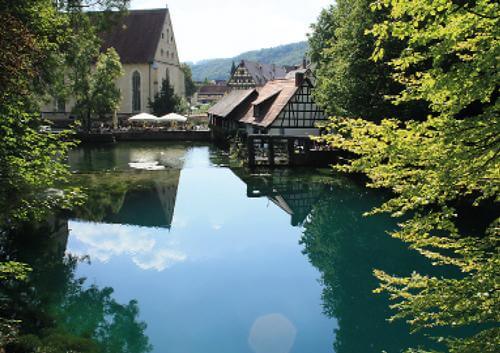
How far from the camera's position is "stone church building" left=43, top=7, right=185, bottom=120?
57.3m

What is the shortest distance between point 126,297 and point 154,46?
5053cm

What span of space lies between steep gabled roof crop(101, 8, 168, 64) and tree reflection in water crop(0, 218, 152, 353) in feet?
153

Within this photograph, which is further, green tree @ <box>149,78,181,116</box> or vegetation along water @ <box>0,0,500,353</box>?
green tree @ <box>149,78,181,116</box>

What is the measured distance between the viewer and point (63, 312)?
10.6 m

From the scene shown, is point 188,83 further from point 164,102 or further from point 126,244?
point 126,244

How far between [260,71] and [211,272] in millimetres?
95481

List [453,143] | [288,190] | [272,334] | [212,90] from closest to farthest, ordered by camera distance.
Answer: [453,143]
[272,334]
[288,190]
[212,90]

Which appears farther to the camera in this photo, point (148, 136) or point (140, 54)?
point (140, 54)

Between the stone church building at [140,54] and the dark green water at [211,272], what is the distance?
3467 centimetres

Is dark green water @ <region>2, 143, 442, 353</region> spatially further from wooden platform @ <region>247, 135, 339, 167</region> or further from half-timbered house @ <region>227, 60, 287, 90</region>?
half-timbered house @ <region>227, 60, 287, 90</region>

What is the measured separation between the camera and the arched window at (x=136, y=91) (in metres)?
57.8

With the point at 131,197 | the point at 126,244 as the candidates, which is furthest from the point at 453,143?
the point at 131,197

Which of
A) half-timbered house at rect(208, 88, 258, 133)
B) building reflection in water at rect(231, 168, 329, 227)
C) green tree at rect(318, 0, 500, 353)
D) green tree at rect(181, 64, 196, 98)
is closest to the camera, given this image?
green tree at rect(318, 0, 500, 353)

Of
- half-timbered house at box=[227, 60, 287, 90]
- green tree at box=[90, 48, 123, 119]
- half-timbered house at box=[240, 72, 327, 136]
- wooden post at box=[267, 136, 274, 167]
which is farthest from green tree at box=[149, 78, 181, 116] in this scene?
half-timbered house at box=[227, 60, 287, 90]
